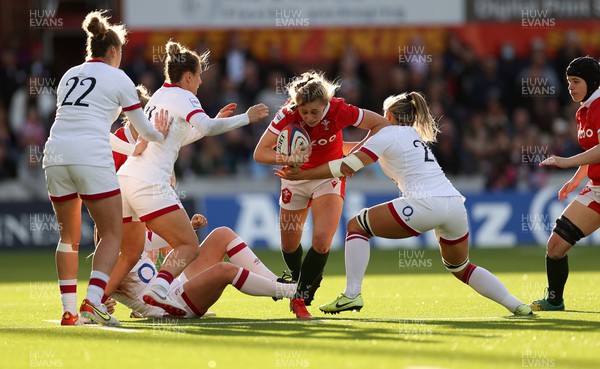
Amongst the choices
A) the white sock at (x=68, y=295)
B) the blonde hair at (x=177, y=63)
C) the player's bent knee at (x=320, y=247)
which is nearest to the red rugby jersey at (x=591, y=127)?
the player's bent knee at (x=320, y=247)

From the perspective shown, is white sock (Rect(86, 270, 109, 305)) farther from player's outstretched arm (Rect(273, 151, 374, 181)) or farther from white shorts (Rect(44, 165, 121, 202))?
player's outstretched arm (Rect(273, 151, 374, 181))

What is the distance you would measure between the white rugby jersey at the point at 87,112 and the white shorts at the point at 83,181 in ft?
0.13

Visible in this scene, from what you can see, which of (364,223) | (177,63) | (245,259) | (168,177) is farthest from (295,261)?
(177,63)

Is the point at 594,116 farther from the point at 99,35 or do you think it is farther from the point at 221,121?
the point at 99,35

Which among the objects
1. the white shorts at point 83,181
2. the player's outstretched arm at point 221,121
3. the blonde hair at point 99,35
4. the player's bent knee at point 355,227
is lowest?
the player's bent knee at point 355,227

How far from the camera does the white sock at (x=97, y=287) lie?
23.4 feet

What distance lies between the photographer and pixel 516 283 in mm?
10836

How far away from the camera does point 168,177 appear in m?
7.75

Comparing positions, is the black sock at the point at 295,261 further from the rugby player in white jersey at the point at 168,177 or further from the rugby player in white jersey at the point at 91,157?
the rugby player in white jersey at the point at 91,157

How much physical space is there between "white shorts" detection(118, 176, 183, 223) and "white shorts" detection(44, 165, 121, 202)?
0.29m

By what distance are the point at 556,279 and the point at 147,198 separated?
3.26 metres

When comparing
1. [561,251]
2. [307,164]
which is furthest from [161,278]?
[561,251]

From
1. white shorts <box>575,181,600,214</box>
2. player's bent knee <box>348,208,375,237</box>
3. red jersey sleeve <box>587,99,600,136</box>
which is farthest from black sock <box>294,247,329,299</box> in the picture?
red jersey sleeve <box>587,99,600,136</box>

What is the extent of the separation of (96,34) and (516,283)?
17.6ft
